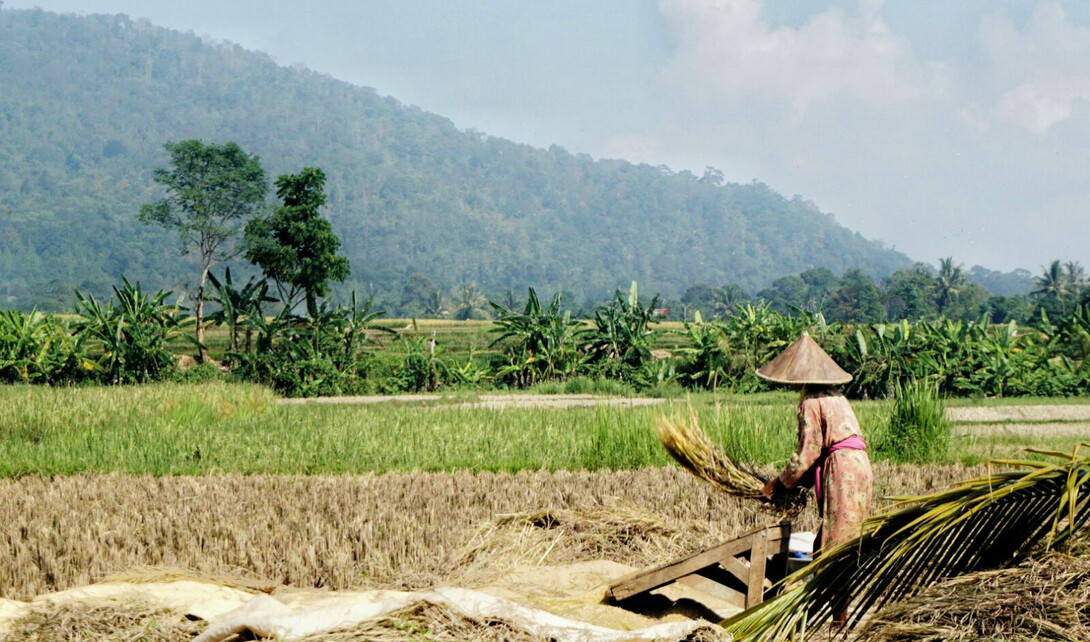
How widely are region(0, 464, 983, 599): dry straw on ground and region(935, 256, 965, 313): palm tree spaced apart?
80885mm

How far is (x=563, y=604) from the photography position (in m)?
4.98

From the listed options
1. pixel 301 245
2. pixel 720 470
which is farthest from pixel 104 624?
pixel 301 245

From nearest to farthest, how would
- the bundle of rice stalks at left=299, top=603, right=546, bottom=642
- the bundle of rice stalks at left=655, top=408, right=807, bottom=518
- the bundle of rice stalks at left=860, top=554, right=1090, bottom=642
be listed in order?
1. the bundle of rice stalks at left=860, top=554, right=1090, bottom=642
2. the bundle of rice stalks at left=299, top=603, right=546, bottom=642
3. the bundle of rice stalks at left=655, top=408, right=807, bottom=518

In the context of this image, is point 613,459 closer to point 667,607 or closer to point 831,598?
point 667,607

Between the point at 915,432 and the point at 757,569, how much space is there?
5.77m

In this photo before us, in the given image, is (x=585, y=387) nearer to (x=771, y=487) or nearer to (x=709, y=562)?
(x=771, y=487)

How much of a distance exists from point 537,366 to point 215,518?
46.4 feet

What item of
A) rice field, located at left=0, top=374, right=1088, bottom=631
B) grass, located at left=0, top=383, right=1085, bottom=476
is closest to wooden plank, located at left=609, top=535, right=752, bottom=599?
rice field, located at left=0, top=374, right=1088, bottom=631

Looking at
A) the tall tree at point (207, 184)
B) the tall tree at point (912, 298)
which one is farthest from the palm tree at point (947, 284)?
the tall tree at point (207, 184)

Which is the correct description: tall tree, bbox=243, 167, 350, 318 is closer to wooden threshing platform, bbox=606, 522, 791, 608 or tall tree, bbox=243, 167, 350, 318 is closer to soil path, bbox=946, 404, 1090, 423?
soil path, bbox=946, 404, 1090, 423

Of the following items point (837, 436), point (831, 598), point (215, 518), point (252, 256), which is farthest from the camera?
point (252, 256)

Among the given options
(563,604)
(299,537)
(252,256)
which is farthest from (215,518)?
(252,256)

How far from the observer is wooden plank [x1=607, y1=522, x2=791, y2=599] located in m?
4.64

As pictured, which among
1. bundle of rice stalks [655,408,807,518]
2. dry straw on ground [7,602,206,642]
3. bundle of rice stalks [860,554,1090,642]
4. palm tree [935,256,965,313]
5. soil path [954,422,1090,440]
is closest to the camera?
bundle of rice stalks [860,554,1090,642]
